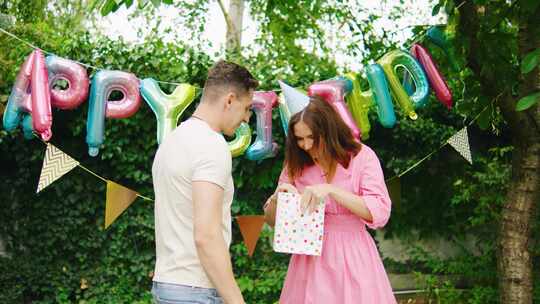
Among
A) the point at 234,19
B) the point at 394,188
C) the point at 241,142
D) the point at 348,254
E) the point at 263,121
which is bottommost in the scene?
the point at 348,254

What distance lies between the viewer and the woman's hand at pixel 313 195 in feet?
7.78

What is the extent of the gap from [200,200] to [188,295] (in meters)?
0.29

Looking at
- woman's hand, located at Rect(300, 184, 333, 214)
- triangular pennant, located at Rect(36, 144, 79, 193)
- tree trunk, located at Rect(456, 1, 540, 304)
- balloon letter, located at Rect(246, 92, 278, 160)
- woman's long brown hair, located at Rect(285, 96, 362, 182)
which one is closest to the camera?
woman's hand, located at Rect(300, 184, 333, 214)

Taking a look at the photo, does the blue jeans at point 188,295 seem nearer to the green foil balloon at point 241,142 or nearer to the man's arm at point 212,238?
the man's arm at point 212,238

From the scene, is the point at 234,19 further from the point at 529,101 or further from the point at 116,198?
the point at 529,101

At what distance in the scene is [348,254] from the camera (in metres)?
2.53

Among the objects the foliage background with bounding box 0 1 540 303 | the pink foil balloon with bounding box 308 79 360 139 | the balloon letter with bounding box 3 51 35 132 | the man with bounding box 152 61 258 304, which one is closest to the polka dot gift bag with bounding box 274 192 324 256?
the man with bounding box 152 61 258 304

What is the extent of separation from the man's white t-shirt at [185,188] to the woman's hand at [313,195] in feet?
1.80

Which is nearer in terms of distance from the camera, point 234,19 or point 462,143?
point 462,143

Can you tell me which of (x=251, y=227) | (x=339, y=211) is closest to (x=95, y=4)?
(x=339, y=211)

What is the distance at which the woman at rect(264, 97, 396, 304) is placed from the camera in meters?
2.46

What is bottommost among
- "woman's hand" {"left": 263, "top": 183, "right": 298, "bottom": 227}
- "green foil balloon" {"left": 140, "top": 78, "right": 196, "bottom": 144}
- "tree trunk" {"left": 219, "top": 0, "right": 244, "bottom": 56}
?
"woman's hand" {"left": 263, "top": 183, "right": 298, "bottom": 227}

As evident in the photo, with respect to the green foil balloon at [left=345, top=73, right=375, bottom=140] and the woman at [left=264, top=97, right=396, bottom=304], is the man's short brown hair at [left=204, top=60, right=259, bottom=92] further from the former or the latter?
the green foil balloon at [left=345, top=73, right=375, bottom=140]

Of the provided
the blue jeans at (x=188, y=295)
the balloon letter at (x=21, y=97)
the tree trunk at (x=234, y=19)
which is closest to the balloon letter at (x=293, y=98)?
the balloon letter at (x=21, y=97)
